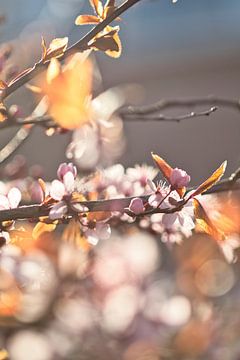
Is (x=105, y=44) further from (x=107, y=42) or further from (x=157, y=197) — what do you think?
(x=157, y=197)

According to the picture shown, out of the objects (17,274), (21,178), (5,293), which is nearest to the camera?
(17,274)

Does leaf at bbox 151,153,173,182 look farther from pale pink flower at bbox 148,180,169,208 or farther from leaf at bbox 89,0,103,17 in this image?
leaf at bbox 89,0,103,17

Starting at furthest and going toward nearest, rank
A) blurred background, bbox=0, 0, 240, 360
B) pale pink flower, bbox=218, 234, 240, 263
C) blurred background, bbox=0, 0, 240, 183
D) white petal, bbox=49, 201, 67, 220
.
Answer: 1. blurred background, bbox=0, 0, 240, 183
2. blurred background, bbox=0, 0, 240, 360
3. pale pink flower, bbox=218, 234, 240, 263
4. white petal, bbox=49, 201, 67, 220

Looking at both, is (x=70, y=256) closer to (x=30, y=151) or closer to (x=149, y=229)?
(x=149, y=229)

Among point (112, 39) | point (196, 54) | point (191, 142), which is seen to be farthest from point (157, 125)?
point (112, 39)

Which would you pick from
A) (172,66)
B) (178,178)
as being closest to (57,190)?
(178,178)

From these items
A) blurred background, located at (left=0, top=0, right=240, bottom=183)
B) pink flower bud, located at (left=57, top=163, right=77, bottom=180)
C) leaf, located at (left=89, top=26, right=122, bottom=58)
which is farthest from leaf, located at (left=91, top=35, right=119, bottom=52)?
blurred background, located at (left=0, top=0, right=240, bottom=183)

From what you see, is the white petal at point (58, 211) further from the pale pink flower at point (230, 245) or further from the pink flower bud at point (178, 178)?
the pale pink flower at point (230, 245)
